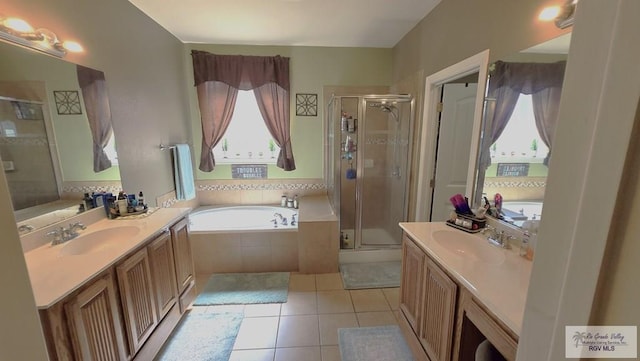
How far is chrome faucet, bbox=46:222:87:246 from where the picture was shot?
1.50 meters

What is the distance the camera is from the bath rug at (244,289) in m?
2.34

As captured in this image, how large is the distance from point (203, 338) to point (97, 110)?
1.91m

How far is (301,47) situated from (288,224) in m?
2.35

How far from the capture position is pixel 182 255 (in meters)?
2.06

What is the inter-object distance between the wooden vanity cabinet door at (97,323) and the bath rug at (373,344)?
4.52 feet

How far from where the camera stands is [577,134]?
0.37 meters

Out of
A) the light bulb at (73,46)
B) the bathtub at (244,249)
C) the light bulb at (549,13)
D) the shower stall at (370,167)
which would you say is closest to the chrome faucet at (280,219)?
the bathtub at (244,249)

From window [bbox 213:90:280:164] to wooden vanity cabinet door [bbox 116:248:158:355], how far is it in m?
2.25

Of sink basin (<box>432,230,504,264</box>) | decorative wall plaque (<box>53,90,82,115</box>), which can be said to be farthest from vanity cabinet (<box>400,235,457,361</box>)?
decorative wall plaque (<box>53,90,82,115</box>)

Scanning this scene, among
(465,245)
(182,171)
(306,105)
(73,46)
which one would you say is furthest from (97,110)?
(465,245)

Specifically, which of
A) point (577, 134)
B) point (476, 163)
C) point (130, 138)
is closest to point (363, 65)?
point (476, 163)

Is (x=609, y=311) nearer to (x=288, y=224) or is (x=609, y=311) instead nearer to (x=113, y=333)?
(x=113, y=333)

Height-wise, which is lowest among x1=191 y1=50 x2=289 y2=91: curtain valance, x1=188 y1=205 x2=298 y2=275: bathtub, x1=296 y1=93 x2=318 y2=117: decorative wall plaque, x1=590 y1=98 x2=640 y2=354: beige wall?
x1=188 y1=205 x2=298 y2=275: bathtub

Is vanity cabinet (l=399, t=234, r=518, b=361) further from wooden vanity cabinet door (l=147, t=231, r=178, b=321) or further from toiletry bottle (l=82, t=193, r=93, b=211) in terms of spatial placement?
toiletry bottle (l=82, t=193, r=93, b=211)
